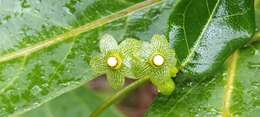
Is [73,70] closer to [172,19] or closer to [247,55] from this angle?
[172,19]

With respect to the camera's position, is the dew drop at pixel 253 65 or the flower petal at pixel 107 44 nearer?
the flower petal at pixel 107 44

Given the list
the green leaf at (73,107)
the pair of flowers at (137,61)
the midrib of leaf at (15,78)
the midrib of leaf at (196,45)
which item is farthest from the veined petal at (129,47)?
the green leaf at (73,107)

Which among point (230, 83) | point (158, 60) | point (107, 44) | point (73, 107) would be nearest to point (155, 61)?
point (158, 60)

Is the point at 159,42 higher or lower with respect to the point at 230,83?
higher

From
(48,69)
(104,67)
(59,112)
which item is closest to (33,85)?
(48,69)

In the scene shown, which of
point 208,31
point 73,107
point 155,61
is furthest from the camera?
point 73,107

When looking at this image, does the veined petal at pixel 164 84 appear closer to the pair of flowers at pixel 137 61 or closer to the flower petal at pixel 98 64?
the pair of flowers at pixel 137 61

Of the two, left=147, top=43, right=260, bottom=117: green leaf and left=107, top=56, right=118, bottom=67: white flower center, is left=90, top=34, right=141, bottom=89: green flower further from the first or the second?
left=147, top=43, right=260, bottom=117: green leaf

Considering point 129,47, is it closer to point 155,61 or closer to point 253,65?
point 155,61
